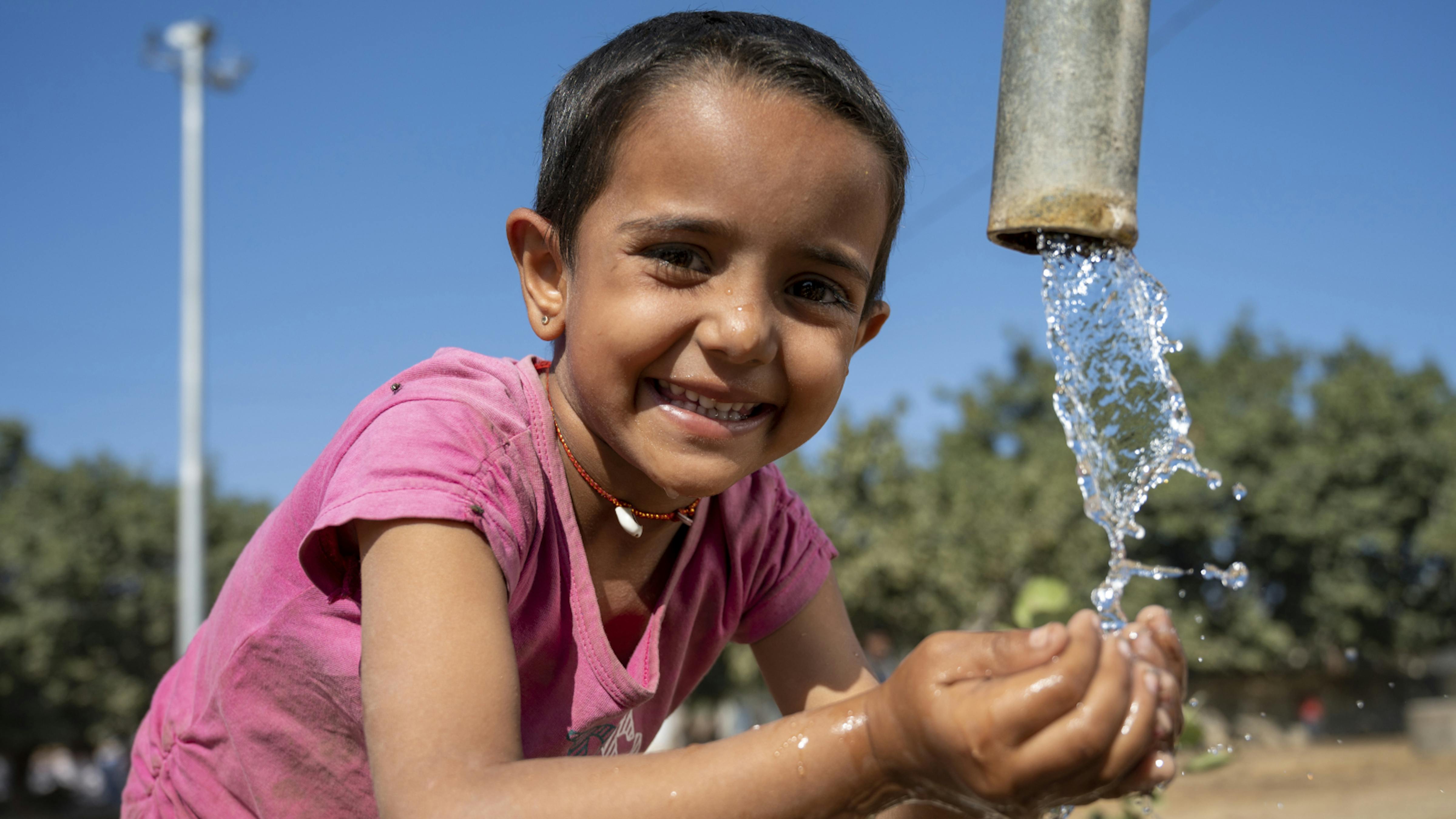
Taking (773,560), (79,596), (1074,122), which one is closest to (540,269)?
(773,560)

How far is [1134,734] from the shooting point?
3.57ft

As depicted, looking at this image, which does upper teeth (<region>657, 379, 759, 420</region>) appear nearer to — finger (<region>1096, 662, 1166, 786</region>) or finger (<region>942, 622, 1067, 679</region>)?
finger (<region>942, 622, 1067, 679</region>)

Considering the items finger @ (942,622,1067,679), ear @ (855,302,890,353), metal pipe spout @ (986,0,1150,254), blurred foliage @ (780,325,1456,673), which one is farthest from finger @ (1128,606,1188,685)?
blurred foliage @ (780,325,1456,673)

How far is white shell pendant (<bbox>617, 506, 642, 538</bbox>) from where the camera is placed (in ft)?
5.83

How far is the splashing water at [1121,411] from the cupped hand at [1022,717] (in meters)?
0.77

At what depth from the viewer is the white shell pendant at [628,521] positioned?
5.83 ft

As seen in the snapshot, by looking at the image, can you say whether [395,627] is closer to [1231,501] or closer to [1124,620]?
[1124,620]

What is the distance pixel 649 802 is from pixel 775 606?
2.98ft

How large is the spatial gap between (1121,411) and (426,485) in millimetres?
1174

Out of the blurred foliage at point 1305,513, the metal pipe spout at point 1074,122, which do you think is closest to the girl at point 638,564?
the metal pipe spout at point 1074,122

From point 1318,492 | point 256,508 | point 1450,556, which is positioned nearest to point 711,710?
point 256,508

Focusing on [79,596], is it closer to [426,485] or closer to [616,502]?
[616,502]

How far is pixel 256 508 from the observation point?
3403cm

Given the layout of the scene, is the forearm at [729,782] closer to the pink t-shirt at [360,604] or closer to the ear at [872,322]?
the pink t-shirt at [360,604]
